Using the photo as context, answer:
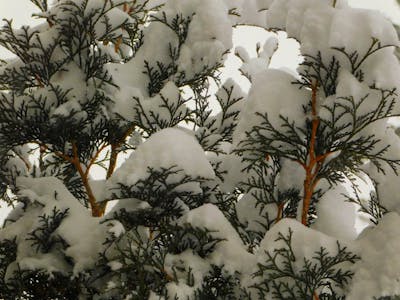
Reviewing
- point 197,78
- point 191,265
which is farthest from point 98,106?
point 191,265

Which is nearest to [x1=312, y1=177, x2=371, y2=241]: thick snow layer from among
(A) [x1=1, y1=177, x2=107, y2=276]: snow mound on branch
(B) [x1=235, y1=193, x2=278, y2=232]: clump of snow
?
(B) [x1=235, y1=193, x2=278, y2=232]: clump of snow

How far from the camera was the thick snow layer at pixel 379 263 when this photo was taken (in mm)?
2650

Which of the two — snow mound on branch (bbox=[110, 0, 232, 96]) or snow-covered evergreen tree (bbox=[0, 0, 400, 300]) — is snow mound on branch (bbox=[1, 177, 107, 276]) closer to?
snow-covered evergreen tree (bbox=[0, 0, 400, 300])

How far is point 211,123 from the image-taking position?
427 centimetres

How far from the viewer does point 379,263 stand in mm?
2764

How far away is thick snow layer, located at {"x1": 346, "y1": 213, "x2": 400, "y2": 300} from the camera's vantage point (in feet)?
8.70

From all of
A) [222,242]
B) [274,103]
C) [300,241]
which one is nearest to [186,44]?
[274,103]

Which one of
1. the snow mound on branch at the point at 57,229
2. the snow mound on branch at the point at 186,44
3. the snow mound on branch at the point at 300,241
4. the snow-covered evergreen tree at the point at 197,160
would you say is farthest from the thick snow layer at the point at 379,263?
the snow mound on branch at the point at 186,44

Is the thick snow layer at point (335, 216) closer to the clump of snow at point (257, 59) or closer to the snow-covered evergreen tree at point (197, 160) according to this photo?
the snow-covered evergreen tree at point (197, 160)

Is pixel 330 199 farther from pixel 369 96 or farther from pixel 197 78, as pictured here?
pixel 197 78

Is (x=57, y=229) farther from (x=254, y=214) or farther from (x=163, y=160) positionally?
(x=254, y=214)

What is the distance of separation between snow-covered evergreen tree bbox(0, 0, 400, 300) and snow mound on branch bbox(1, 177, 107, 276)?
0.03 feet

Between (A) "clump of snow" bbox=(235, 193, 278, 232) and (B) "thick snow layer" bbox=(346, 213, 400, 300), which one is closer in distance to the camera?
(B) "thick snow layer" bbox=(346, 213, 400, 300)

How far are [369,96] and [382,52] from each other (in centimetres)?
30
